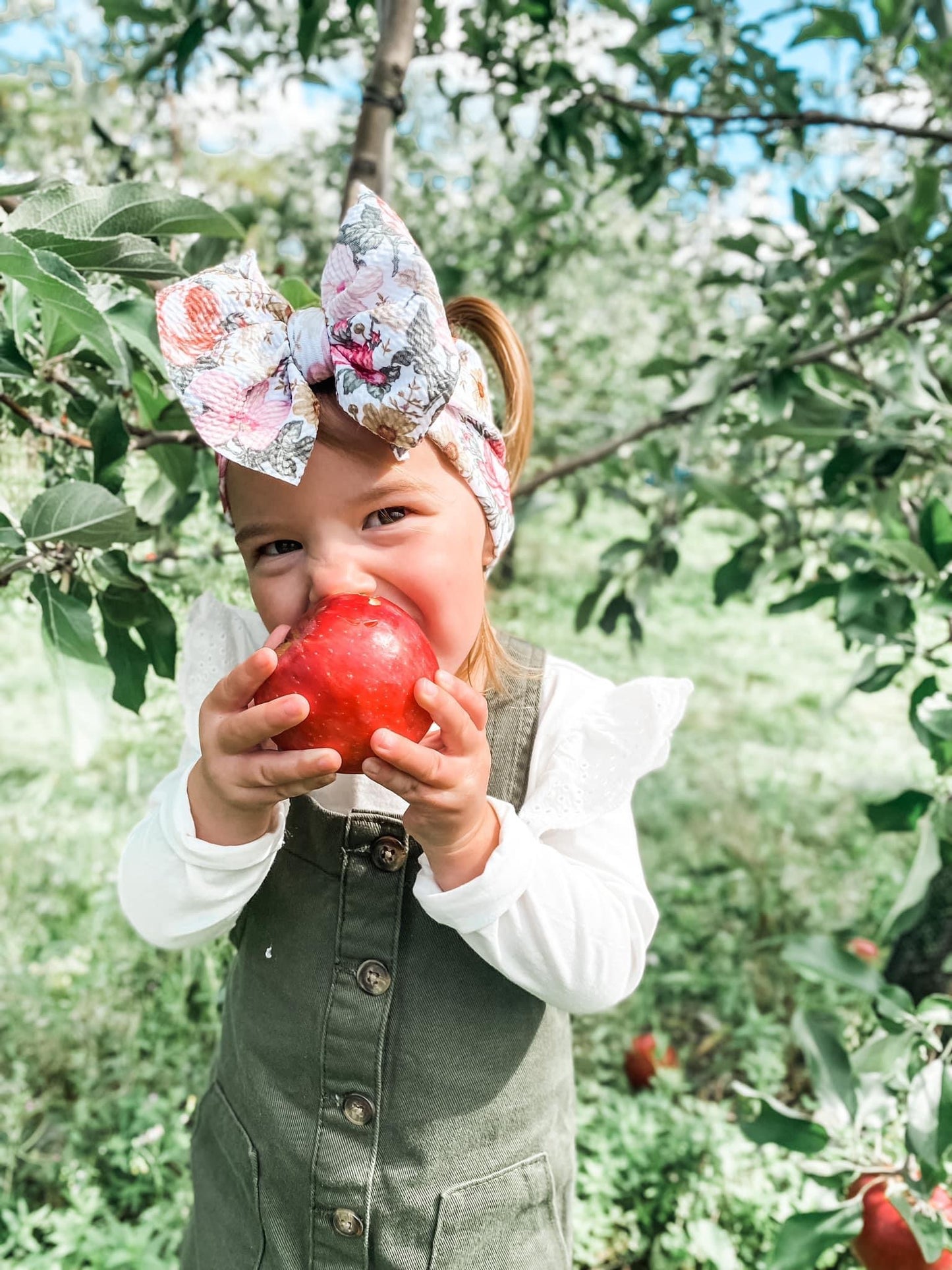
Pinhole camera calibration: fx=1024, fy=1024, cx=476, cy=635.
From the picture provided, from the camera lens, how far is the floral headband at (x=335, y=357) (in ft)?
2.38

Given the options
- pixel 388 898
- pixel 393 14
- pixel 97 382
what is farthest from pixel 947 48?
pixel 388 898

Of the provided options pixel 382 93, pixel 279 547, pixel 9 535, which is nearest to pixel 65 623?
pixel 9 535

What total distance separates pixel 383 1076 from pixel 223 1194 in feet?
0.81

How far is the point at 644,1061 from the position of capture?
1771mm

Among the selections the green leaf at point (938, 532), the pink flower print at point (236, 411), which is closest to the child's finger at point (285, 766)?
the pink flower print at point (236, 411)

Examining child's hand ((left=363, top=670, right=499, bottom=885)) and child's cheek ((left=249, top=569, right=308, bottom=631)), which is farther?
child's cheek ((left=249, top=569, right=308, bottom=631))

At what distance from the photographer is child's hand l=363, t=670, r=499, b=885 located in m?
0.66

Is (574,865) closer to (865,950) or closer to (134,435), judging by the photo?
(134,435)

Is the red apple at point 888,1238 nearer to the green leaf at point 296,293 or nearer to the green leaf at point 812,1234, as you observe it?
the green leaf at point 812,1234

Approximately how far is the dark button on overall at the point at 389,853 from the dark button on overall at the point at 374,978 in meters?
0.08

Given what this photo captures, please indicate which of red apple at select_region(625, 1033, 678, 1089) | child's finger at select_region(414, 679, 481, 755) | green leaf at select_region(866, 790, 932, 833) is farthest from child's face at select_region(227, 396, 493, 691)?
red apple at select_region(625, 1033, 678, 1089)

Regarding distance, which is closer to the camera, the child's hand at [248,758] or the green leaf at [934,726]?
the child's hand at [248,758]

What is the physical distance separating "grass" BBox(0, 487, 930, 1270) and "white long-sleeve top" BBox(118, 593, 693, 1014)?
119mm

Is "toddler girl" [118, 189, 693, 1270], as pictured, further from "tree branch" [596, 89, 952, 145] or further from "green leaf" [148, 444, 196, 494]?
"tree branch" [596, 89, 952, 145]
